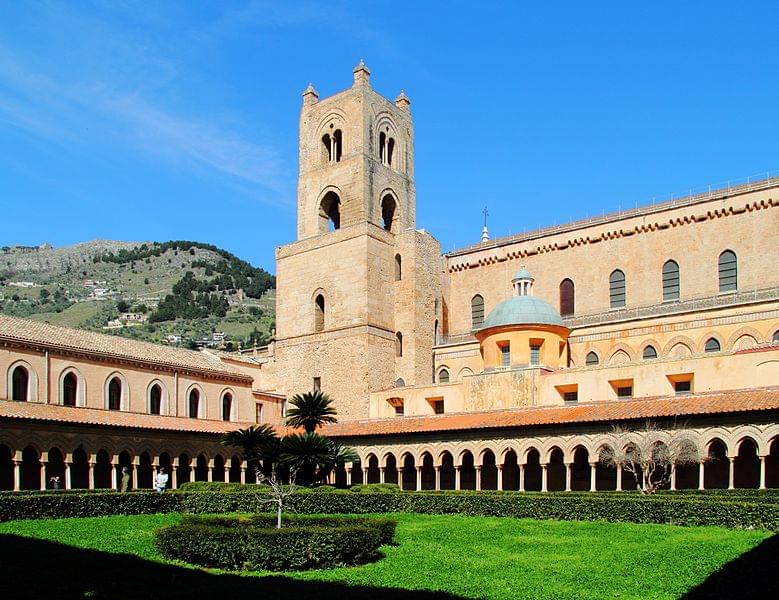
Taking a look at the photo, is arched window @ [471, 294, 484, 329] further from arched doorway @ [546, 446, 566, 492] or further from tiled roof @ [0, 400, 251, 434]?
arched doorway @ [546, 446, 566, 492]

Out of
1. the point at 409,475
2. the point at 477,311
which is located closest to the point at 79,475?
the point at 409,475

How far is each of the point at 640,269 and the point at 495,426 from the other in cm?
1414

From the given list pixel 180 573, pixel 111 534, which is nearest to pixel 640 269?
pixel 111 534

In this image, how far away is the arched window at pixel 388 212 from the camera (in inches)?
2288

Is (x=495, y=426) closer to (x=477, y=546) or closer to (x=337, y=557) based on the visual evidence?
(x=477, y=546)

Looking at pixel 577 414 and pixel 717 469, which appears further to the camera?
pixel 577 414

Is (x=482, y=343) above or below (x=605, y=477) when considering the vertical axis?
above

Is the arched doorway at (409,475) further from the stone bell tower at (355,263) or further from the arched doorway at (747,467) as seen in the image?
the arched doorway at (747,467)

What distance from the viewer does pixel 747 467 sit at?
35.9m

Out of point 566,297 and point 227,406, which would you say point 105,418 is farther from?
point 566,297

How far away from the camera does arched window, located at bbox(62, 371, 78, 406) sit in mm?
44625

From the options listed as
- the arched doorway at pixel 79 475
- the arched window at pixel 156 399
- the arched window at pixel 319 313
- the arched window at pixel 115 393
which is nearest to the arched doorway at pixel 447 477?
the arched window at pixel 319 313

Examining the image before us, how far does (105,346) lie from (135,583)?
1275 inches

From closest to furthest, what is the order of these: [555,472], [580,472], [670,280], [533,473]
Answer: [580,472] → [555,472] → [533,473] → [670,280]
